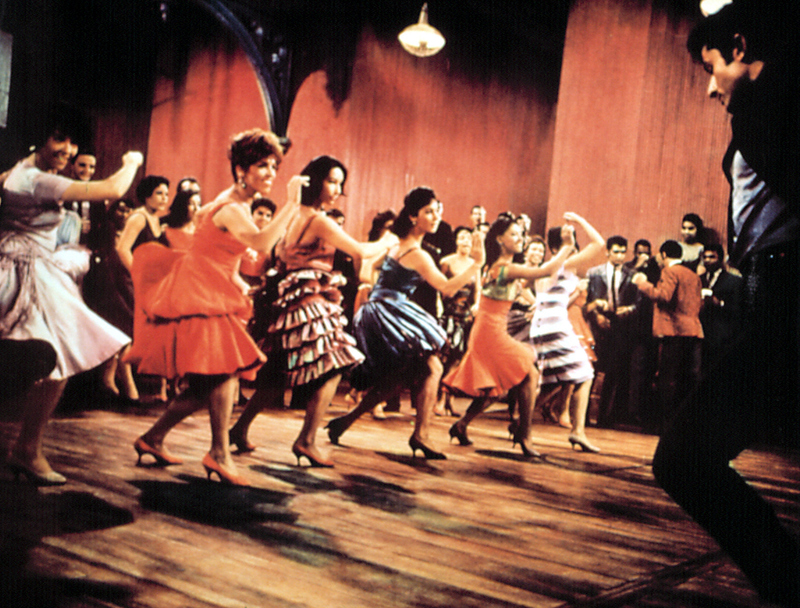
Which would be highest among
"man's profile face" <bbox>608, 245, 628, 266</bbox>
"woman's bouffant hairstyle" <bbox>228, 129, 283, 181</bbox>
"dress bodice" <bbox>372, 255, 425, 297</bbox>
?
"man's profile face" <bbox>608, 245, 628, 266</bbox>

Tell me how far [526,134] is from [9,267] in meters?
10.1

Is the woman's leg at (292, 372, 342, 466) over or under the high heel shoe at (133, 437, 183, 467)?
over

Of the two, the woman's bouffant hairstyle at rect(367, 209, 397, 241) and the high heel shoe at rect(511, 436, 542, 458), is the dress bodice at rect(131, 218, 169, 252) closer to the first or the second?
the woman's bouffant hairstyle at rect(367, 209, 397, 241)

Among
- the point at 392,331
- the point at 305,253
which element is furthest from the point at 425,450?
the point at 305,253

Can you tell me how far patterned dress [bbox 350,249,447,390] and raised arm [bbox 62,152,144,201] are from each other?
1892 mm

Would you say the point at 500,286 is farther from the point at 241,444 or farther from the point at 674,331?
the point at 674,331

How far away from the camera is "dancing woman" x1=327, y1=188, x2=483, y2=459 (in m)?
4.48

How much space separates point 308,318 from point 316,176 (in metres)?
0.76

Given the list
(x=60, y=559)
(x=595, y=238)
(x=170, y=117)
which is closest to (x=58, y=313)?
(x=60, y=559)

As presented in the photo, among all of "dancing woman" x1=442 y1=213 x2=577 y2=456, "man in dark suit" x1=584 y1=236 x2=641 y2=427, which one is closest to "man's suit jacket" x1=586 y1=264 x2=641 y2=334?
"man in dark suit" x1=584 y1=236 x2=641 y2=427

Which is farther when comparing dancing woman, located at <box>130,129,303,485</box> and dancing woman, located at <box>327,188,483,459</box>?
dancing woman, located at <box>327,188,483,459</box>

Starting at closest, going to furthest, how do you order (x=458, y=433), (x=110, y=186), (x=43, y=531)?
(x=43, y=531), (x=110, y=186), (x=458, y=433)

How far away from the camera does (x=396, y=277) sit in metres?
4.58

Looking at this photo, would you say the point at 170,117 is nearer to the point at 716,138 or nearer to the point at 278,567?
the point at 716,138
